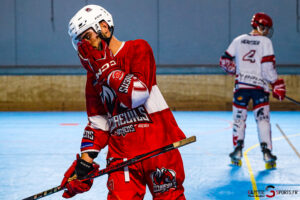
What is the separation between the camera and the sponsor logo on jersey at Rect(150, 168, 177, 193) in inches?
96.3

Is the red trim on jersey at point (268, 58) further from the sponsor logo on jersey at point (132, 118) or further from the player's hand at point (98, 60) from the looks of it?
the player's hand at point (98, 60)

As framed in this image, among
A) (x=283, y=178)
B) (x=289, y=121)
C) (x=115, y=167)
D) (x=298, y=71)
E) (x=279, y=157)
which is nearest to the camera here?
(x=115, y=167)

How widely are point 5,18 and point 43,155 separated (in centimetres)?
951

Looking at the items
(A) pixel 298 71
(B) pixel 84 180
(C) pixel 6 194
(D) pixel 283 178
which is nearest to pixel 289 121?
(A) pixel 298 71

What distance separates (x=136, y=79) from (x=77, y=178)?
75 centimetres

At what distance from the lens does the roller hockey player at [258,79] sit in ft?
18.6

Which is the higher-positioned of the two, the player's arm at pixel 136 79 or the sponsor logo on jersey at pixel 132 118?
the player's arm at pixel 136 79

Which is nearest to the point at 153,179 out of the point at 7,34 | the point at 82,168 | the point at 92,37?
the point at 82,168

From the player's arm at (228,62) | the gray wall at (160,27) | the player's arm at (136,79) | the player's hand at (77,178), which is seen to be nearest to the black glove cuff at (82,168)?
the player's hand at (77,178)

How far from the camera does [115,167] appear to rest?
2.47 metres

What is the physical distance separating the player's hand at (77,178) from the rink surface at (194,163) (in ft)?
5.75

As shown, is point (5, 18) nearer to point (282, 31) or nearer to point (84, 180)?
point (282, 31)

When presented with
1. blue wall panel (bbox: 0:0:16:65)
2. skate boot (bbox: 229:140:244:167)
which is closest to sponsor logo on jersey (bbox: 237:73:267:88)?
skate boot (bbox: 229:140:244:167)

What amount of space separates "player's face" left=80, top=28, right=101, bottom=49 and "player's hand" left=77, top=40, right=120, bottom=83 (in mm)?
93
